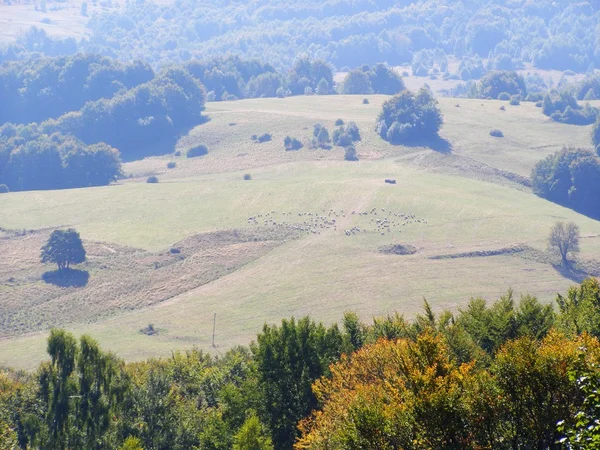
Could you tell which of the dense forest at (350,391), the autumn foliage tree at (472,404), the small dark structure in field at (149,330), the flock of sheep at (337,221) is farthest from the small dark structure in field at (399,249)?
the autumn foliage tree at (472,404)

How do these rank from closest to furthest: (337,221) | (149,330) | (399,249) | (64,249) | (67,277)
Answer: (149,330) < (67,277) < (64,249) < (399,249) < (337,221)

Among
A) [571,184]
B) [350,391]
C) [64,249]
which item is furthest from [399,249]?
[350,391]

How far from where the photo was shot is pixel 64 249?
146500mm

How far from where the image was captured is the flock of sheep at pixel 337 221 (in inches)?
6225

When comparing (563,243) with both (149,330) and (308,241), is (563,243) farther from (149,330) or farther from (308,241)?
(149,330)

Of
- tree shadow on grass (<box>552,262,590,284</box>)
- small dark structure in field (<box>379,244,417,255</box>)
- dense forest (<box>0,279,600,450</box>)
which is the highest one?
dense forest (<box>0,279,600,450</box>)

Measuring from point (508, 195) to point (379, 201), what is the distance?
1263 inches

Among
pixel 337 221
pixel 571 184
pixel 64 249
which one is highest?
pixel 64 249

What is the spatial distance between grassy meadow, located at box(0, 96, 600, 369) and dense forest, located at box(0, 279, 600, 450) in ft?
131

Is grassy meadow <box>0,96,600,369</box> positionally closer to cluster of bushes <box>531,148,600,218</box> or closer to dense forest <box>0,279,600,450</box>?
cluster of bushes <box>531,148,600,218</box>

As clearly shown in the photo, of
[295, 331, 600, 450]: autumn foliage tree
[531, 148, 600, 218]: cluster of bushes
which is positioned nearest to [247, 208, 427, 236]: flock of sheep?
[531, 148, 600, 218]: cluster of bushes

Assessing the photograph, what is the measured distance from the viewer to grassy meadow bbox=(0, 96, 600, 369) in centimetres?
12306

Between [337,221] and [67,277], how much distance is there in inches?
2043

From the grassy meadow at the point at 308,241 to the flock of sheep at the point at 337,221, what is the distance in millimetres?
395
